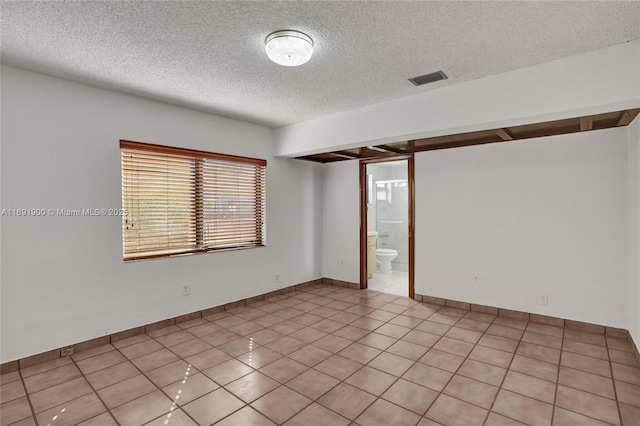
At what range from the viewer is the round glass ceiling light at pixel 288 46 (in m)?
2.14

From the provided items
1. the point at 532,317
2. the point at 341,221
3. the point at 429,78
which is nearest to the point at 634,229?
the point at 532,317

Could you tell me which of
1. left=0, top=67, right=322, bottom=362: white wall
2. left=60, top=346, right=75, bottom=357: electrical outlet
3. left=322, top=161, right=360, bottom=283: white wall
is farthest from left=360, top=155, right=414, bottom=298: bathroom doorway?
left=60, top=346, right=75, bottom=357: electrical outlet

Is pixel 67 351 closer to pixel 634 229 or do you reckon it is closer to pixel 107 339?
pixel 107 339

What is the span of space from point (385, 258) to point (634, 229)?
12.9 feet

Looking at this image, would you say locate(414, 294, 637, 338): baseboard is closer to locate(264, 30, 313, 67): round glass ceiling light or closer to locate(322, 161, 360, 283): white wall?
locate(322, 161, 360, 283): white wall

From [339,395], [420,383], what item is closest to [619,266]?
[420,383]

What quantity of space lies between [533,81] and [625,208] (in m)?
1.74

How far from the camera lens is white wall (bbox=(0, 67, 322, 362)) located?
268 centimetres

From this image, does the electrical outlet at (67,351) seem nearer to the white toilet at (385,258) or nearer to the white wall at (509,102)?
the white wall at (509,102)

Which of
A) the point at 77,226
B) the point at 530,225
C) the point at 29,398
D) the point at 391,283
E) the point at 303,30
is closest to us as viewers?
the point at 303,30

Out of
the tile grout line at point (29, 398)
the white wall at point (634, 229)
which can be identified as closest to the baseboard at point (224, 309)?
the tile grout line at point (29, 398)

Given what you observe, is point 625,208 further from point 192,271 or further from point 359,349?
point 192,271

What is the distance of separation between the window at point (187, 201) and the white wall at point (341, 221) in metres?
1.33

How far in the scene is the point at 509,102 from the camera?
2.78 metres
